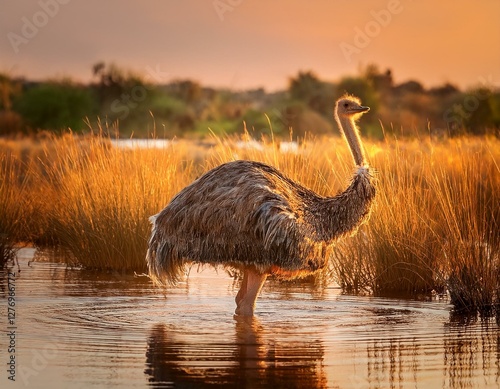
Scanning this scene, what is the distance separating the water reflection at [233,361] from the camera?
9.02 metres

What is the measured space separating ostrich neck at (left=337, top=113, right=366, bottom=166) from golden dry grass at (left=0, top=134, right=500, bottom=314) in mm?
981

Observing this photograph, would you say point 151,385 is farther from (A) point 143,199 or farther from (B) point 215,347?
(A) point 143,199

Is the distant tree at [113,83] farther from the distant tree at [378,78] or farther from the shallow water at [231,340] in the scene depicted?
the shallow water at [231,340]

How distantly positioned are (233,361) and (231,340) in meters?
0.95

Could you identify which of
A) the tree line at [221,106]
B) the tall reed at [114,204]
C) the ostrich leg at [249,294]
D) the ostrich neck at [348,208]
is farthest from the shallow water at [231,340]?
the tree line at [221,106]

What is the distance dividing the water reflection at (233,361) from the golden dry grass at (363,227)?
261cm

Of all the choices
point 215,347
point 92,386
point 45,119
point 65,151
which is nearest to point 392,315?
point 215,347

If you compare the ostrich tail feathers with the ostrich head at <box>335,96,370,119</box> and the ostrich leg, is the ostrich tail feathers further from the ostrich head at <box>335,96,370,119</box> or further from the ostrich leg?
the ostrich head at <box>335,96,370,119</box>

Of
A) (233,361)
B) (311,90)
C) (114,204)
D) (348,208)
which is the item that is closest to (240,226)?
(348,208)

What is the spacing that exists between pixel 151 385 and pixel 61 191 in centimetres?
797

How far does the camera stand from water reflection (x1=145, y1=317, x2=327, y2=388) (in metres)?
9.02

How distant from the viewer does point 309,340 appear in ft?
35.3

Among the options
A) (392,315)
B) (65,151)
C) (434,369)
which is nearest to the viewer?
(434,369)

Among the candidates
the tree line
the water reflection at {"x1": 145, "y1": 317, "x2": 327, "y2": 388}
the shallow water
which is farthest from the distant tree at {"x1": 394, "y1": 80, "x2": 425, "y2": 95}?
the water reflection at {"x1": 145, "y1": 317, "x2": 327, "y2": 388}
